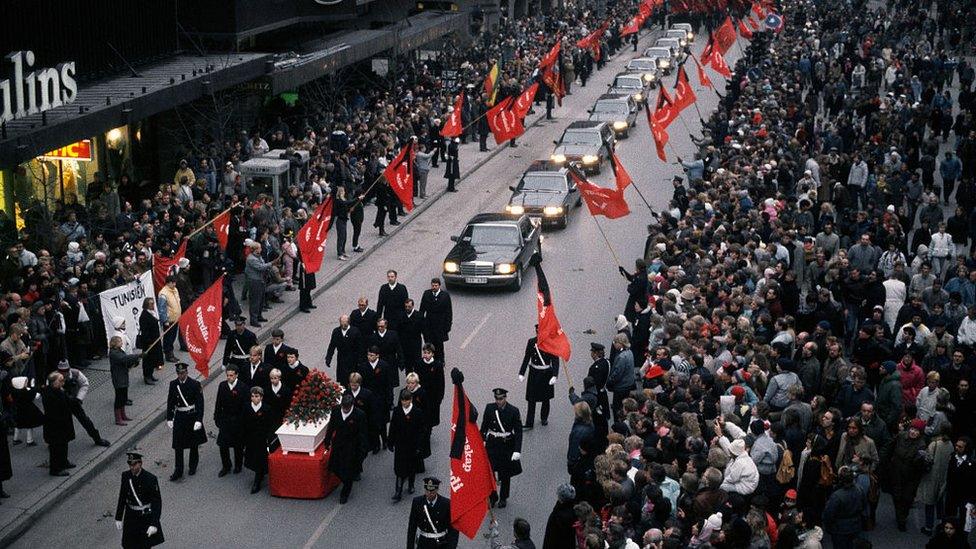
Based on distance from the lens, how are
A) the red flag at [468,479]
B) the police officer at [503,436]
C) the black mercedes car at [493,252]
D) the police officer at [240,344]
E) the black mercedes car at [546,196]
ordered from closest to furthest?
1. the red flag at [468,479]
2. the police officer at [503,436]
3. the police officer at [240,344]
4. the black mercedes car at [493,252]
5. the black mercedes car at [546,196]

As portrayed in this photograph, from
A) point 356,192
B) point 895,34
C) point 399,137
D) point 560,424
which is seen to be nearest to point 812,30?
point 895,34

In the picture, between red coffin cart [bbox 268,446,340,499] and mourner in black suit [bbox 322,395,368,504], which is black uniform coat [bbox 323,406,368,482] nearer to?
mourner in black suit [bbox 322,395,368,504]

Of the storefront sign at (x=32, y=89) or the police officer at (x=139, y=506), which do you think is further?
the storefront sign at (x=32, y=89)

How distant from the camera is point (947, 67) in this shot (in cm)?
4544

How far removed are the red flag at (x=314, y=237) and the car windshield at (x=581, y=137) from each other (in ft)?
57.5

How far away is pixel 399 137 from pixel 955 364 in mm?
23864

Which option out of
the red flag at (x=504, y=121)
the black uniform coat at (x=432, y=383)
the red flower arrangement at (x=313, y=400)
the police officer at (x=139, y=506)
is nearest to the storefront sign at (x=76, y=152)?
the red flag at (x=504, y=121)

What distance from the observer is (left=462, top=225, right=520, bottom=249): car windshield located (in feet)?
94.2

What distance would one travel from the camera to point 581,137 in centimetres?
4100

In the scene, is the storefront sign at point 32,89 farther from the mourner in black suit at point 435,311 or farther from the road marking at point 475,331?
the road marking at point 475,331

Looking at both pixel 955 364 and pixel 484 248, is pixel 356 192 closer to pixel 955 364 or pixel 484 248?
pixel 484 248

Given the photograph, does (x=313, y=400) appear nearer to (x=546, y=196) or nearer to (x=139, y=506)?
(x=139, y=506)

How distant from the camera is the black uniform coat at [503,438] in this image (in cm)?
1744

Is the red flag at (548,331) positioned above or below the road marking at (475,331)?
above
